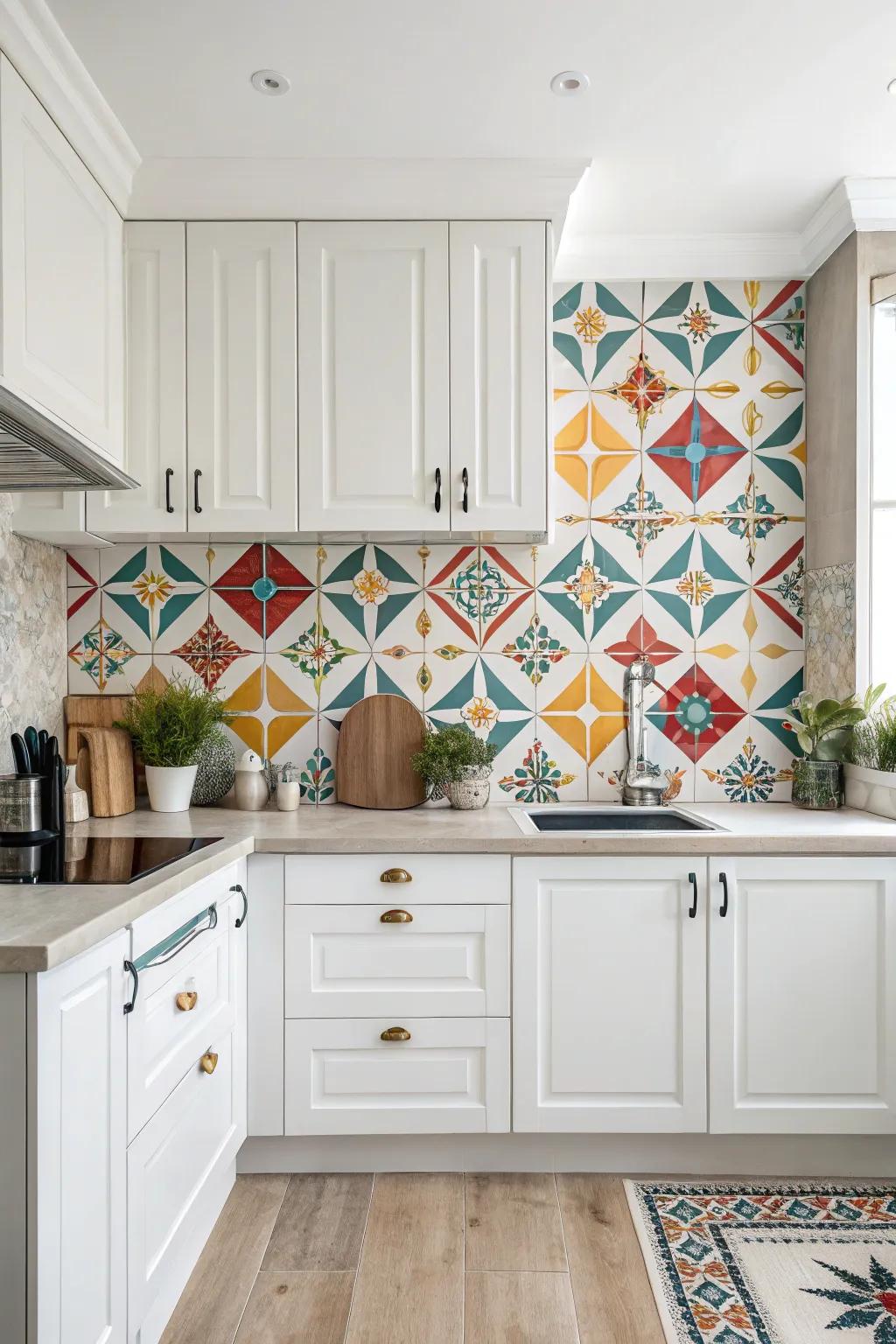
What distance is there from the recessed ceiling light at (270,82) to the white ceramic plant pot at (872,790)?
7.38 feet

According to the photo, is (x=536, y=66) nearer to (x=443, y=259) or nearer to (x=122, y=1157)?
(x=443, y=259)

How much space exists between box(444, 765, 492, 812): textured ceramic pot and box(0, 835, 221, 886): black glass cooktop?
29.7 inches

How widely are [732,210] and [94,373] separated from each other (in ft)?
5.93

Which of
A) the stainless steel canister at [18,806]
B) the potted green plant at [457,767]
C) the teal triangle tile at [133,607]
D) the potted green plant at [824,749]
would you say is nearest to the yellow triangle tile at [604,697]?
the potted green plant at [457,767]

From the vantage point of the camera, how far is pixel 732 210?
2.68 m

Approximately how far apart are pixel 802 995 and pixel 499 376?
174 centimetres

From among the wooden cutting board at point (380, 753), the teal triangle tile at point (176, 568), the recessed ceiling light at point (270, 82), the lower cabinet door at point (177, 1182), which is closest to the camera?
the lower cabinet door at point (177, 1182)

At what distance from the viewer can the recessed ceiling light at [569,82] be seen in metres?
2.07

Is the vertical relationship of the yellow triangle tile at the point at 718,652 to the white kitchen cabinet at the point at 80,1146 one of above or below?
above

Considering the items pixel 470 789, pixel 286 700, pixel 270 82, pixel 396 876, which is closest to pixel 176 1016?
pixel 396 876

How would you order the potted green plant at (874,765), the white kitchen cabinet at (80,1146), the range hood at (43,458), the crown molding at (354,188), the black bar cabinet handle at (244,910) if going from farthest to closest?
the potted green plant at (874,765)
the crown molding at (354,188)
the black bar cabinet handle at (244,910)
the range hood at (43,458)
the white kitchen cabinet at (80,1146)

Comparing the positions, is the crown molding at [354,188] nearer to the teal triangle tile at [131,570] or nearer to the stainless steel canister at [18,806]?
the teal triangle tile at [131,570]

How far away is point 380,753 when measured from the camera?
280 cm

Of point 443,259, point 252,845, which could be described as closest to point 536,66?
point 443,259
